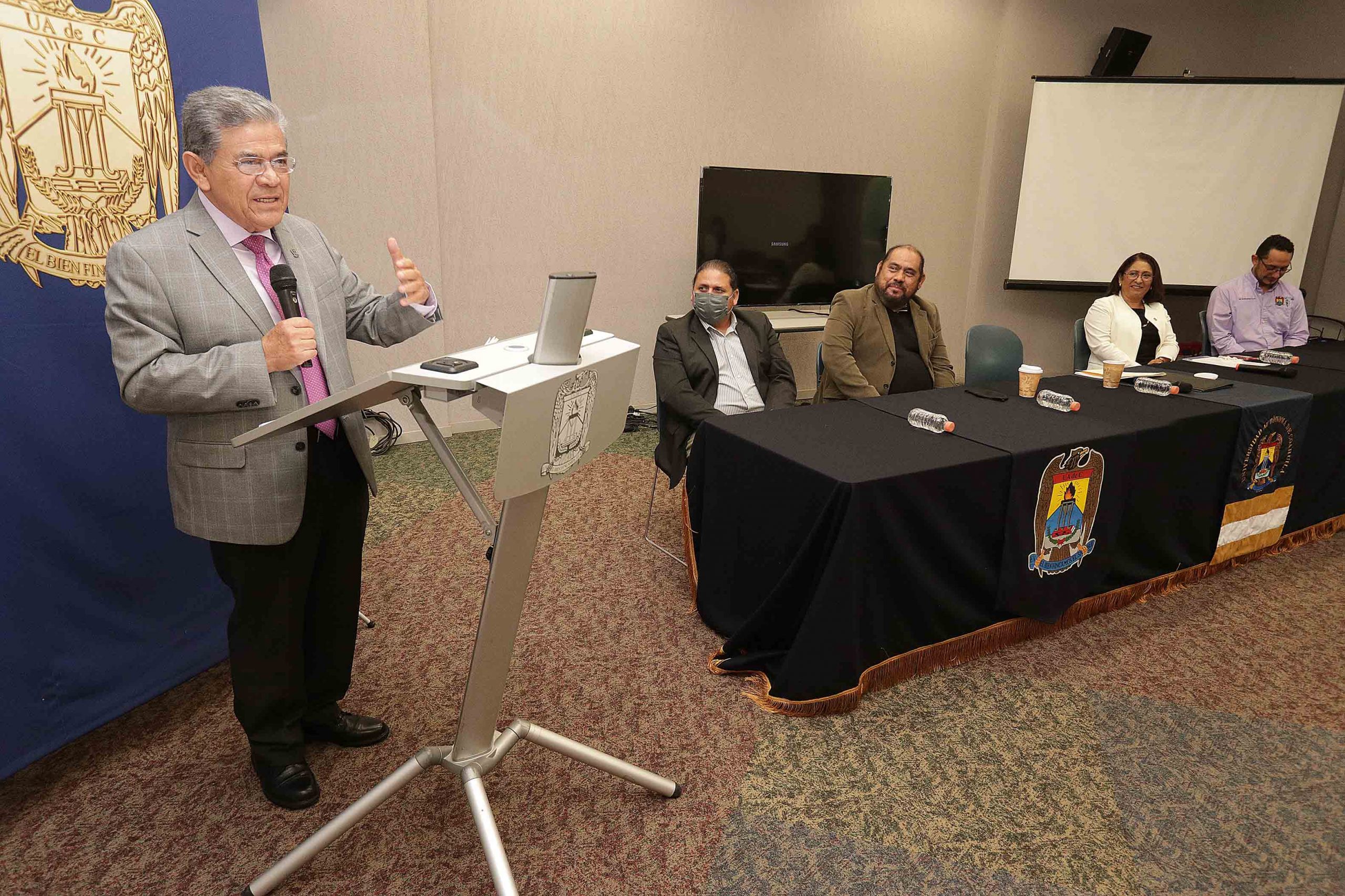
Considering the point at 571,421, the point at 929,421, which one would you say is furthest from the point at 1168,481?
the point at 571,421

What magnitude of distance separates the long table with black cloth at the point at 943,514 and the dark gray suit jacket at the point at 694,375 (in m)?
0.41

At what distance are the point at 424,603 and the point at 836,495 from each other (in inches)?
58.0

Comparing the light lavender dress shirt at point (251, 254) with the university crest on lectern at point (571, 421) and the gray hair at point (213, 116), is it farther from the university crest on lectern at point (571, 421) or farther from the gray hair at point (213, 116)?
the university crest on lectern at point (571, 421)

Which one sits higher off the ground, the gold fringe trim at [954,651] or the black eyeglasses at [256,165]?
the black eyeglasses at [256,165]

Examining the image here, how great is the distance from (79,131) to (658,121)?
3480 millimetres

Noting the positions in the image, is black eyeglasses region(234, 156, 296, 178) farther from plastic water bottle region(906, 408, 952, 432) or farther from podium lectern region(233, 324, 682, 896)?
plastic water bottle region(906, 408, 952, 432)

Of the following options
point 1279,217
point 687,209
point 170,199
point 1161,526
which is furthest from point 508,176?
point 1279,217

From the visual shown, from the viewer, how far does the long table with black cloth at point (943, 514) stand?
2.14 meters

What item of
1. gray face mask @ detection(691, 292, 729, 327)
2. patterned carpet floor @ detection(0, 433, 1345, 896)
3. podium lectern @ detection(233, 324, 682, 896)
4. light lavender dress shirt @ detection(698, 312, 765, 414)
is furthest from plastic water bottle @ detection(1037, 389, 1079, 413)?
podium lectern @ detection(233, 324, 682, 896)

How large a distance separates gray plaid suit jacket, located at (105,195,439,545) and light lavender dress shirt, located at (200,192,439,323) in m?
0.01

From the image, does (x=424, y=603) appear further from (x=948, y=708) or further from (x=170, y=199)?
(x=948, y=708)

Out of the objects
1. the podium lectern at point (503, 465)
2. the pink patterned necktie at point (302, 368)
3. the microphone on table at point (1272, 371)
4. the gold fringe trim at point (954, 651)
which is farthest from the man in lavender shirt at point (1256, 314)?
the pink patterned necktie at point (302, 368)

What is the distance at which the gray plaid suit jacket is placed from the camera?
1.46 metres

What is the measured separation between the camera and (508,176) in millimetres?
4512
